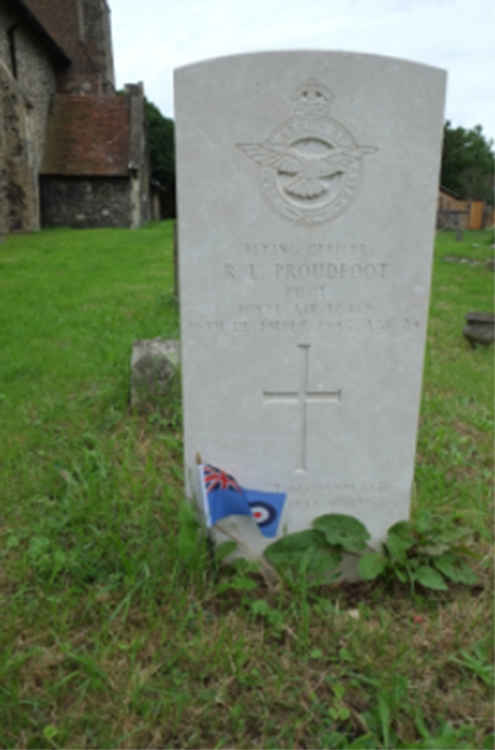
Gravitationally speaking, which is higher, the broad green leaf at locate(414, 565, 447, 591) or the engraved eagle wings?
the engraved eagle wings

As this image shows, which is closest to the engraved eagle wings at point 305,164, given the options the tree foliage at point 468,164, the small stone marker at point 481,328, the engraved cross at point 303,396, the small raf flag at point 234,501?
the engraved cross at point 303,396

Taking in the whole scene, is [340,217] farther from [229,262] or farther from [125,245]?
[125,245]

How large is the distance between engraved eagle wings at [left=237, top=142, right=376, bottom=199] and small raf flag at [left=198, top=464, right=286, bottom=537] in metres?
1.09

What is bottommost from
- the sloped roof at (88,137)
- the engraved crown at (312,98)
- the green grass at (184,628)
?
the green grass at (184,628)

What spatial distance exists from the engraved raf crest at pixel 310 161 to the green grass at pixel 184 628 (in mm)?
1223

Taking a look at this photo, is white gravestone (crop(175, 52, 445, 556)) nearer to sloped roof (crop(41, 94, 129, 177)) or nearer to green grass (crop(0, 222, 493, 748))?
green grass (crop(0, 222, 493, 748))

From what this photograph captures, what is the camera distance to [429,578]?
212 cm

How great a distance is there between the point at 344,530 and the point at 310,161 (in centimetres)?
142

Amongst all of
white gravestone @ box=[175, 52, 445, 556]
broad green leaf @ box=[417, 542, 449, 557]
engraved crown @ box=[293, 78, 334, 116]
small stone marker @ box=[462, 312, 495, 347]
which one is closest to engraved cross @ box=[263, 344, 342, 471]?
white gravestone @ box=[175, 52, 445, 556]

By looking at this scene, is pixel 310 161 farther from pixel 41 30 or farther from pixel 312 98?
pixel 41 30

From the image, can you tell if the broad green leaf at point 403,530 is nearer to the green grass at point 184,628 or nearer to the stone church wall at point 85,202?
the green grass at point 184,628

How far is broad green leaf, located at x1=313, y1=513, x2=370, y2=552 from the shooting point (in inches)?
85.4

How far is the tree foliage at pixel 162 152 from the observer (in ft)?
101

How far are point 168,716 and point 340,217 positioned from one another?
5.62ft
